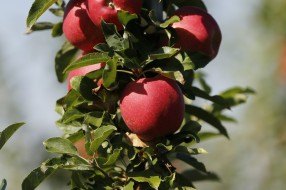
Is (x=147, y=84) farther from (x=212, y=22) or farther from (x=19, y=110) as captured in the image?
(x=19, y=110)

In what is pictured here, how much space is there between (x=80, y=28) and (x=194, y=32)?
11.0 inches

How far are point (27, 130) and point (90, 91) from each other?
289 centimetres

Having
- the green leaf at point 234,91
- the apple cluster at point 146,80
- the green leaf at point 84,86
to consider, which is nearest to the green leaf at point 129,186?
the apple cluster at point 146,80

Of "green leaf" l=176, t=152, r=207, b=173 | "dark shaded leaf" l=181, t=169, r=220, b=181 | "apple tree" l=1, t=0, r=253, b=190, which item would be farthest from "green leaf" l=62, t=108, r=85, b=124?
"dark shaded leaf" l=181, t=169, r=220, b=181

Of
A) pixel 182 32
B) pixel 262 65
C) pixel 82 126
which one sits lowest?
pixel 262 65

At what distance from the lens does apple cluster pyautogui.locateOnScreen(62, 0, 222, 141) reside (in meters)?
1.42

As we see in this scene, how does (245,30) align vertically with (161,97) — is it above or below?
below

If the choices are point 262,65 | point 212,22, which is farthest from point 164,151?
point 262,65

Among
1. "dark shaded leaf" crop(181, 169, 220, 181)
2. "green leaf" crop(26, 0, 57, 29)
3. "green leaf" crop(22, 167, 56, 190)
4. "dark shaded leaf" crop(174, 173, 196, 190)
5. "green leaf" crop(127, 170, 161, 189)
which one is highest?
"green leaf" crop(26, 0, 57, 29)

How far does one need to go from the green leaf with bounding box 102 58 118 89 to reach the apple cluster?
0.06 m

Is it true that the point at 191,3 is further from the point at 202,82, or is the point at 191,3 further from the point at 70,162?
the point at 70,162

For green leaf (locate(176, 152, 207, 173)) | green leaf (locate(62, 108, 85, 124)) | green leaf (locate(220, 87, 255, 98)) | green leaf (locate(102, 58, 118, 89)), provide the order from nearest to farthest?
green leaf (locate(102, 58, 118, 89)), green leaf (locate(62, 108, 85, 124)), green leaf (locate(176, 152, 207, 173)), green leaf (locate(220, 87, 255, 98))

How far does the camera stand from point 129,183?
4.69 ft

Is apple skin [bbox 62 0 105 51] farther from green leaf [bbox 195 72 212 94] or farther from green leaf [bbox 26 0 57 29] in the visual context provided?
green leaf [bbox 195 72 212 94]
